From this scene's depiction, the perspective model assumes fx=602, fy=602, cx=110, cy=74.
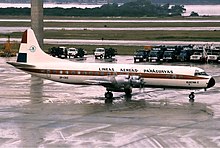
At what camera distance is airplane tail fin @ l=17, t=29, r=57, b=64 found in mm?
59125

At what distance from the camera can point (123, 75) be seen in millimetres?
55125

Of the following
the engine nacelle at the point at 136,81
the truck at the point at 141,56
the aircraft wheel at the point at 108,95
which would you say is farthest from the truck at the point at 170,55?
the engine nacelle at the point at 136,81

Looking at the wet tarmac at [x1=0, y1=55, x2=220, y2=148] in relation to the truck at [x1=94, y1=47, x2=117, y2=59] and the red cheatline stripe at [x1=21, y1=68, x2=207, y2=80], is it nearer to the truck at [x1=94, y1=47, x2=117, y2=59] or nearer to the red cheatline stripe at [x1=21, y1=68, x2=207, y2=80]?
the red cheatline stripe at [x1=21, y1=68, x2=207, y2=80]

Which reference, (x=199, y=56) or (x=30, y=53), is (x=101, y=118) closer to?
(x=30, y=53)

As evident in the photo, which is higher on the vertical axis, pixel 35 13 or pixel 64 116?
pixel 35 13

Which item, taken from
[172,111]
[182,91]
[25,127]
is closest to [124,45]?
[182,91]

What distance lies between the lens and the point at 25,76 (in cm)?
7300

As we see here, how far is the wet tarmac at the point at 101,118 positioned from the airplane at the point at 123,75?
140 cm

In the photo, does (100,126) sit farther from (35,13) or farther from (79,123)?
(35,13)

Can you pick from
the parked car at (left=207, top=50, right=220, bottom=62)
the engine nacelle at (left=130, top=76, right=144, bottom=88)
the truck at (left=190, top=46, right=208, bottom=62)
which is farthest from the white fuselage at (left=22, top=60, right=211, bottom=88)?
the truck at (left=190, top=46, right=208, bottom=62)

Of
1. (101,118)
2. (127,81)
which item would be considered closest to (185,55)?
(127,81)

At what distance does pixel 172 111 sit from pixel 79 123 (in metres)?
9.20

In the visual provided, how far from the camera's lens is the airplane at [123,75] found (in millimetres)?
54625

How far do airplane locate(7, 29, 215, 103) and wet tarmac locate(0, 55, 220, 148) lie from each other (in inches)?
55.0
